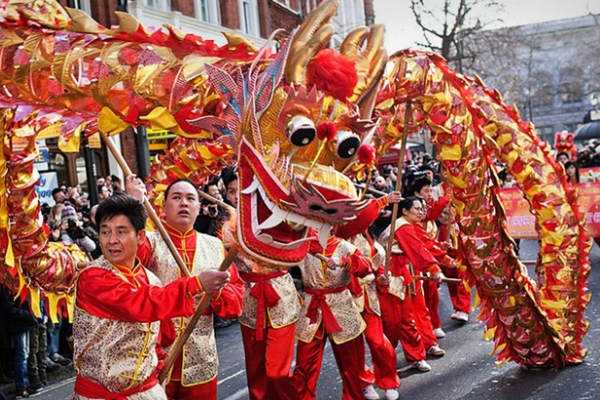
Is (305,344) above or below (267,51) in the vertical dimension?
below

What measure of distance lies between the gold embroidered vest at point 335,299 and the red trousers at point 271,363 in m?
0.40

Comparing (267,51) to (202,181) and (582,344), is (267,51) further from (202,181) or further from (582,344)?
(582,344)

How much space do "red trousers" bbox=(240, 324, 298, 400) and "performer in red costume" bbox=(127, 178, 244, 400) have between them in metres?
→ 0.58

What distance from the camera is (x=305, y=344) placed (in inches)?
219

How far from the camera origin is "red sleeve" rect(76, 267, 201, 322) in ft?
10.9

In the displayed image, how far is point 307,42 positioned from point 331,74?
178mm

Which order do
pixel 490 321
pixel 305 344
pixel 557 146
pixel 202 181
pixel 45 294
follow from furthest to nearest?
1. pixel 557 146
2. pixel 202 181
3. pixel 490 321
4. pixel 305 344
5. pixel 45 294

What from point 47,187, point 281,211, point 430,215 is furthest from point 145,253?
point 47,187

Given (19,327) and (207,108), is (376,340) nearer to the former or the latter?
(207,108)

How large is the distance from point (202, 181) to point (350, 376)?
2.27 meters

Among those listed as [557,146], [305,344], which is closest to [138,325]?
[305,344]

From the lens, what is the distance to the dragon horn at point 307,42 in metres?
3.37

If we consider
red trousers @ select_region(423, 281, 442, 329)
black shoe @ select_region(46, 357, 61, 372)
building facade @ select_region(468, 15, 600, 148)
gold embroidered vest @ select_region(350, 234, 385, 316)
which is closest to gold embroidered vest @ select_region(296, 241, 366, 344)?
gold embroidered vest @ select_region(350, 234, 385, 316)

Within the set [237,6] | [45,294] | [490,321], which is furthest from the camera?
[237,6]
